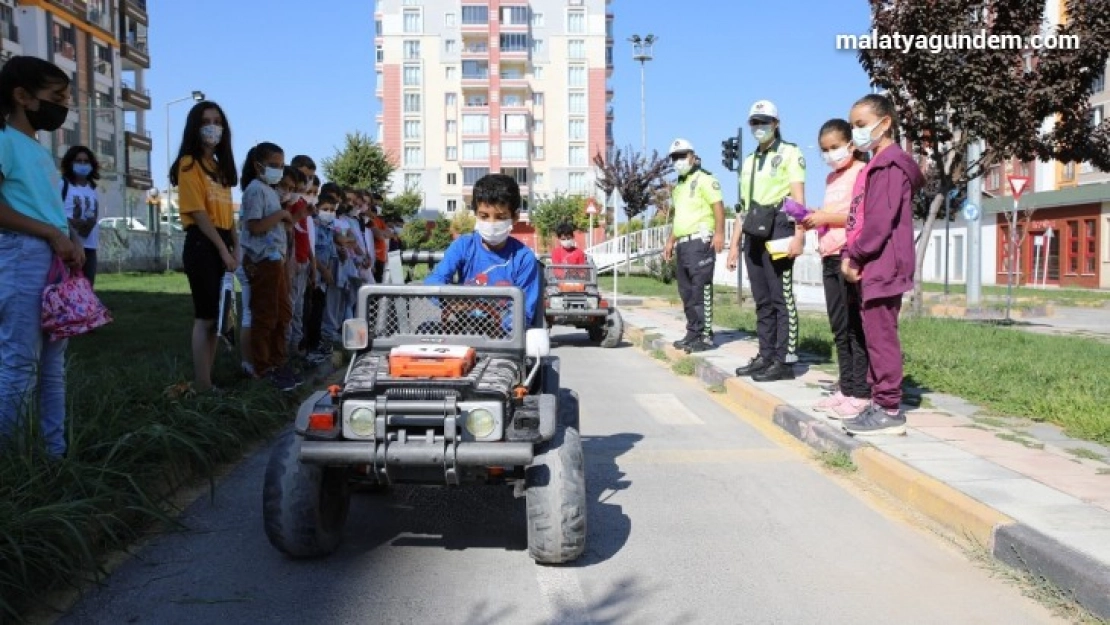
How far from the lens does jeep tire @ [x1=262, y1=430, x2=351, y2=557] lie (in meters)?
3.94

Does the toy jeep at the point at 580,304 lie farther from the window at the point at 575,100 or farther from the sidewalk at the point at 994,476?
the window at the point at 575,100

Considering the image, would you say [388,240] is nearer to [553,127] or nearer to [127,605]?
[127,605]

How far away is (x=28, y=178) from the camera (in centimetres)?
454

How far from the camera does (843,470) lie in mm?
5844

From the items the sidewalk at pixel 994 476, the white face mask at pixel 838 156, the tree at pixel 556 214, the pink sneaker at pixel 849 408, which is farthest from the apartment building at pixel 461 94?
the pink sneaker at pixel 849 408

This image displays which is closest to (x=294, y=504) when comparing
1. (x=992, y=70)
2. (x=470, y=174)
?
(x=992, y=70)

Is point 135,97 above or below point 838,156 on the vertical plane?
above

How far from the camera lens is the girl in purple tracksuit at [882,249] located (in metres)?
5.96

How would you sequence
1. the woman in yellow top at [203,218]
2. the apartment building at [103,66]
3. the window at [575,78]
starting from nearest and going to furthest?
1. the woman in yellow top at [203,218]
2. the apartment building at [103,66]
3. the window at [575,78]

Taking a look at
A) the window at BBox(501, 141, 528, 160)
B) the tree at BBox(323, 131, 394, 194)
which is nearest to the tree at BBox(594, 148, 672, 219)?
the tree at BBox(323, 131, 394, 194)

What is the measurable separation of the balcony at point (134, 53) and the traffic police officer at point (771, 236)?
54558mm

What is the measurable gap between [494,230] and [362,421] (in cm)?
147

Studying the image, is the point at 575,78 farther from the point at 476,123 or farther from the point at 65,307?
the point at 65,307

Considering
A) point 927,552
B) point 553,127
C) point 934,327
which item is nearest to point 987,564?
point 927,552
